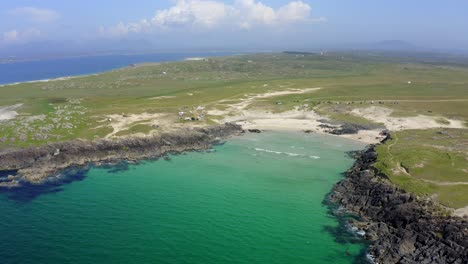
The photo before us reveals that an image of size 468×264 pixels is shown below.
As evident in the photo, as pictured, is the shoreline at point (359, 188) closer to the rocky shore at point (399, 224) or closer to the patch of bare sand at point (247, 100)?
the rocky shore at point (399, 224)

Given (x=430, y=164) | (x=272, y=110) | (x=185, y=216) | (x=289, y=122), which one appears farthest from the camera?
(x=272, y=110)

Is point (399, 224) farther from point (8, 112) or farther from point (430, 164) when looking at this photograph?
point (8, 112)

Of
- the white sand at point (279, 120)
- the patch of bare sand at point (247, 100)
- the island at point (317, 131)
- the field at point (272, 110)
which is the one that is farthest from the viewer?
the patch of bare sand at point (247, 100)

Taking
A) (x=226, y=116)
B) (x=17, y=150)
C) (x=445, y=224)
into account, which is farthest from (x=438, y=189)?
(x=17, y=150)

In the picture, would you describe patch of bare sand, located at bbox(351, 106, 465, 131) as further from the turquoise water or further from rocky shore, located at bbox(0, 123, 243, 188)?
rocky shore, located at bbox(0, 123, 243, 188)

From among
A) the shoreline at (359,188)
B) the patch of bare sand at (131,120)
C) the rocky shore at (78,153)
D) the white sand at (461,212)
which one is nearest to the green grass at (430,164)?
the white sand at (461,212)

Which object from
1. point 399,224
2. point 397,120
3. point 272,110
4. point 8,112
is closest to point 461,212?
point 399,224
